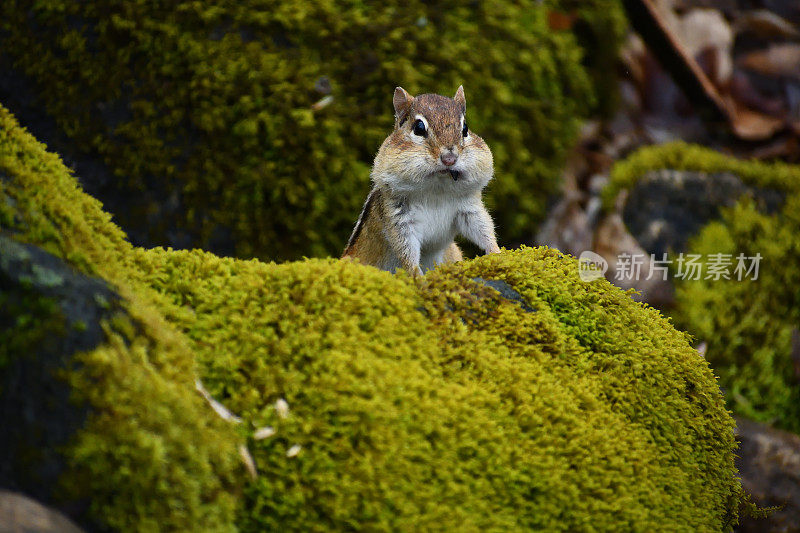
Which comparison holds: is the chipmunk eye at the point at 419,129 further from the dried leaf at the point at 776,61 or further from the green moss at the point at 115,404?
the dried leaf at the point at 776,61

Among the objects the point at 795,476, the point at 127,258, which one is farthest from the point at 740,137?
the point at 127,258

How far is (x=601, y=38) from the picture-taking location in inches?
268

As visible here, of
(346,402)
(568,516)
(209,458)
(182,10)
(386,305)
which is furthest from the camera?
(182,10)

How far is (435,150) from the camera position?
349 cm

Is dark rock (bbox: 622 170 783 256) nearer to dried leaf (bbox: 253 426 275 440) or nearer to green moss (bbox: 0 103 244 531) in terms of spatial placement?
dried leaf (bbox: 253 426 275 440)

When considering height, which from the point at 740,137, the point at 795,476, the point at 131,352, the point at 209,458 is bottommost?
the point at 795,476

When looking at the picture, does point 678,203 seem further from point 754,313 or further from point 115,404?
point 115,404

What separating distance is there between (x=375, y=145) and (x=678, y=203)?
2.53 m

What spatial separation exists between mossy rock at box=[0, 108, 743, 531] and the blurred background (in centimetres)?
193

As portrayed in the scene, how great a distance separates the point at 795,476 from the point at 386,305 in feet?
10.1

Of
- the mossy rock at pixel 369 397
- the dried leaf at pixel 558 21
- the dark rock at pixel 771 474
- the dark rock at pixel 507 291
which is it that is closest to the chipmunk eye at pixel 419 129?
the mossy rock at pixel 369 397

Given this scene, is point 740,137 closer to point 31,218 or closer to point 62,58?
point 62,58

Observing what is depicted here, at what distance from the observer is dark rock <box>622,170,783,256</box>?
6020 millimetres

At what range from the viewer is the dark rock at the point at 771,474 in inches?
168
